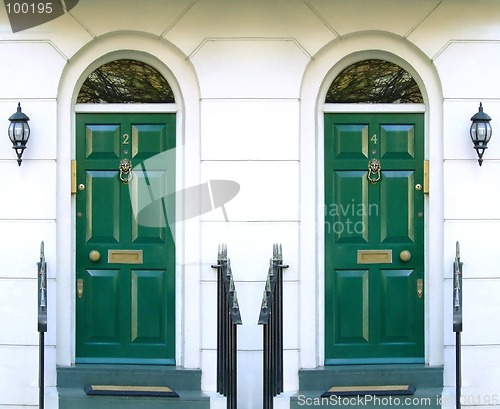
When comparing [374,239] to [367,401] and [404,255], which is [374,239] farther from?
[367,401]

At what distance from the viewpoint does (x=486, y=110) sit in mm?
7211

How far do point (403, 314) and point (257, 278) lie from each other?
1352 millimetres

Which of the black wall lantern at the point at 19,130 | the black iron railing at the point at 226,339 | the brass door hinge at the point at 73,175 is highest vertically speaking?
the black wall lantern at the point at 19,130

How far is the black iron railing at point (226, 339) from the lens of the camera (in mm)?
6688

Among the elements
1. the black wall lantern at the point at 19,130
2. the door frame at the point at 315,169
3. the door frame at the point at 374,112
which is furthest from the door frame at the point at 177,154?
the door frame at the point at 374,112

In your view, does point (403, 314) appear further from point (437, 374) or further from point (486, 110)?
point (486, 110)

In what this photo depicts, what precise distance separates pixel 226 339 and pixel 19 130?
2445 mm

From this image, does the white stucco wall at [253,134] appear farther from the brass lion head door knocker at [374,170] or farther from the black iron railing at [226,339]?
the brass lion head door knocker at [374,170]

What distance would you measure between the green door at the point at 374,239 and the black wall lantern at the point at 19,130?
102 inches

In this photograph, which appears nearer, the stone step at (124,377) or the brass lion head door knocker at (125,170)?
the stone step at (124,377)

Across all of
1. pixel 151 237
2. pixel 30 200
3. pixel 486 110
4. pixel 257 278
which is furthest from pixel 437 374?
pixel 30 200

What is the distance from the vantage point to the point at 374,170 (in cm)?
739

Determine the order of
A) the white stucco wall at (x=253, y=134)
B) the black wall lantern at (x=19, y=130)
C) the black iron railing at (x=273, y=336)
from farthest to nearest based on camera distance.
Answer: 1. the white stucco wall at (x=253, y=134)
2. the black wall lantern at (x=19, y=130)
3. the black iron railing at (x=273, y=336)

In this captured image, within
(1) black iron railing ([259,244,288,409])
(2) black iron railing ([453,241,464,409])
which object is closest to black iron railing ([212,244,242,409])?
(1) black iron railing ([259,244,288,409])
